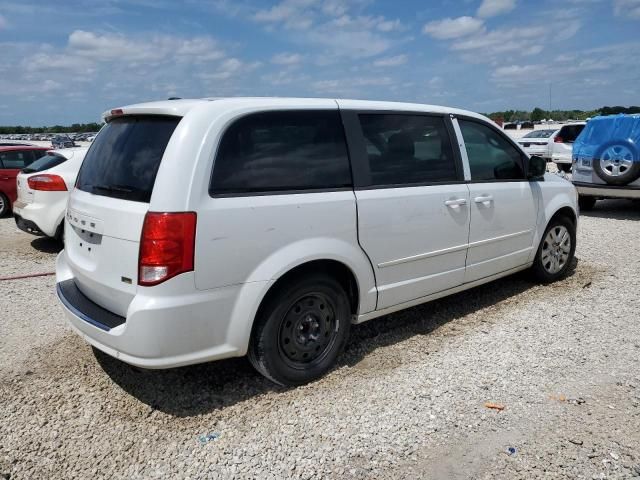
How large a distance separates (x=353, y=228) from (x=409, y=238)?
58 centimetres

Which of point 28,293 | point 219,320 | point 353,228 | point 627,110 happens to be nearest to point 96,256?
point 219,320

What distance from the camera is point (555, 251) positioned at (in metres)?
5.63

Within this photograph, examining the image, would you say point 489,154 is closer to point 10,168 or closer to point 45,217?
point 45,217

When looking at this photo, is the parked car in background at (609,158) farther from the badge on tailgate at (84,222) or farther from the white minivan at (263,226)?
the badge on tailgate at (84,222)

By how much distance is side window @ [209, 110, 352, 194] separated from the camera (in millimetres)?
3090

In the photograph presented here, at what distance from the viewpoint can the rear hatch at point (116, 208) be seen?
2.96m

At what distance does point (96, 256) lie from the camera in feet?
10.5

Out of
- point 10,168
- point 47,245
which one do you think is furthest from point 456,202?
point 10,168

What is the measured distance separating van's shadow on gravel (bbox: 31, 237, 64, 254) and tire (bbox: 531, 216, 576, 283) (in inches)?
259

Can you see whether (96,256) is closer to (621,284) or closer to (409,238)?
(409,238)

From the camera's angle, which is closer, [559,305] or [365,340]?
[365,340]

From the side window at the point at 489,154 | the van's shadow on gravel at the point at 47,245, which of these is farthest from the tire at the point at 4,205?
the side window at the point at 489,154

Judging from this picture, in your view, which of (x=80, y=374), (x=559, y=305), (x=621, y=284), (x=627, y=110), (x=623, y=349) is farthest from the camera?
(x=627, y=110)

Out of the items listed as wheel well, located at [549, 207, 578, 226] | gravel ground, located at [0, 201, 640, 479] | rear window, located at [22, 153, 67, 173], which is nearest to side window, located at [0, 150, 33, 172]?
rear window, located at [22, 153, 67, 173]
